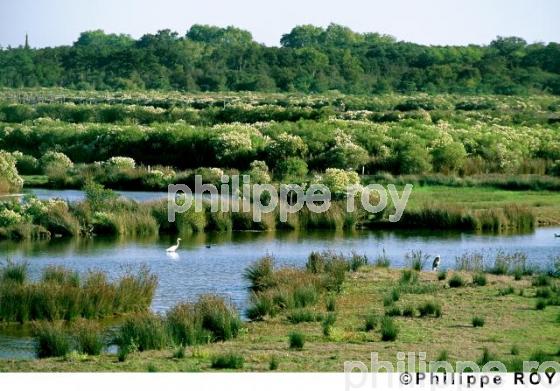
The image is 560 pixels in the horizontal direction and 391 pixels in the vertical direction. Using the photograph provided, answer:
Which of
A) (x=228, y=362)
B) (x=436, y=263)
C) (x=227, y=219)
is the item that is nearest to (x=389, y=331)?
(x=228, y=362)

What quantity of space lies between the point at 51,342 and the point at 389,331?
15.9ft

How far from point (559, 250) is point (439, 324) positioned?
1139 centimetres

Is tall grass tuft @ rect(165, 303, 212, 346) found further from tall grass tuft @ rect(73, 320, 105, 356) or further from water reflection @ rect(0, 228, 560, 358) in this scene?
water reflection @ rect(0, 228, 560, 358)

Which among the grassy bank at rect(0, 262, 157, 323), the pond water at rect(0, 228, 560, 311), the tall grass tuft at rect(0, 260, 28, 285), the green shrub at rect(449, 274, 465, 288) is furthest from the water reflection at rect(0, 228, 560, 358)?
the green shrub at rect(449, 274, 465, 288)

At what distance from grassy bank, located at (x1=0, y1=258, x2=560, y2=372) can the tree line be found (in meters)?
74.5

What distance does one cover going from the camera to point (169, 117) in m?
68.8

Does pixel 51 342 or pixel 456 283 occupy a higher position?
pixel 456 283

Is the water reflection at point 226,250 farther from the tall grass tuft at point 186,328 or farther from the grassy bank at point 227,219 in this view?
the tall grass tuft at point 186,328

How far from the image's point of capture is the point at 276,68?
10031cm

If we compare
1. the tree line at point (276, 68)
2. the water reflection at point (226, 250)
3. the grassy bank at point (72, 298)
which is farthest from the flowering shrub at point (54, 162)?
the tree line at point (276, 68)

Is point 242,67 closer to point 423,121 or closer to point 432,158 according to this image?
point 423,121

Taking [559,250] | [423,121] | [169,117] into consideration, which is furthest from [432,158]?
[169,117]

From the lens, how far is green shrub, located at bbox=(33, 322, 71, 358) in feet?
54.2

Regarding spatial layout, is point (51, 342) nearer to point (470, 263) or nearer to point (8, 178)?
point (470, 263)
